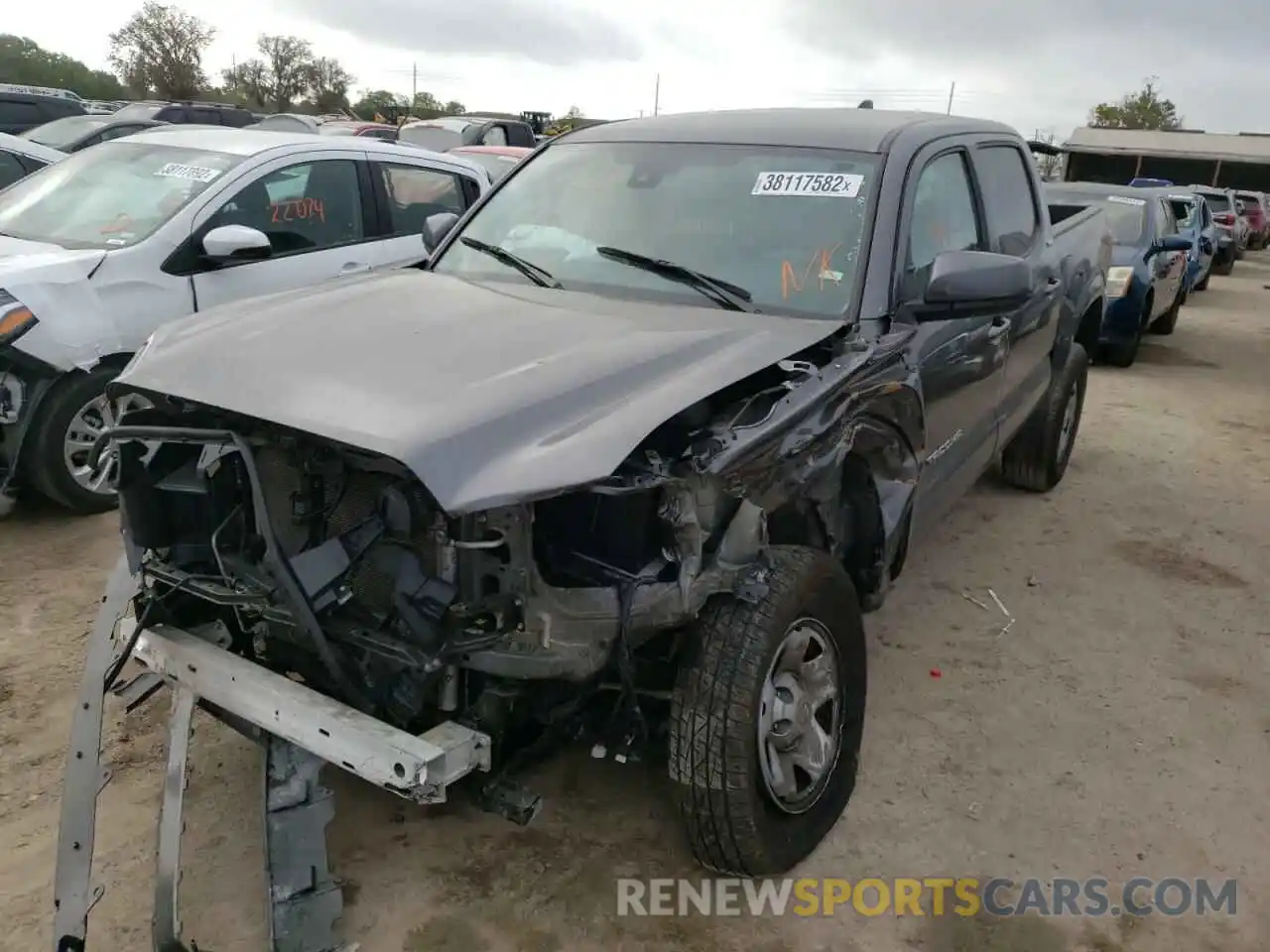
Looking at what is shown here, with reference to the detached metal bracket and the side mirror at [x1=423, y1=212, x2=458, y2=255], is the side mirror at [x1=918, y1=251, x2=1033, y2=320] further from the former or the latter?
the detached metal bracket

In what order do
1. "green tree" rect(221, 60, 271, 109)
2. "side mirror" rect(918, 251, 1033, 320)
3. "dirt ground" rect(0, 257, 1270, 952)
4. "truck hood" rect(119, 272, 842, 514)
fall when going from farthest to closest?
1. "green tree" rect(221, 60, 271, 109)
2. "side mirror" rect(918, 251, 1033, 320)
3. "dirt ground" rect(0, 257, 1270, 952)
4. "truck hood" rect(119, 272, 842, 514)

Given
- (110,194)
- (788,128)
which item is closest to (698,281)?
(788,128)

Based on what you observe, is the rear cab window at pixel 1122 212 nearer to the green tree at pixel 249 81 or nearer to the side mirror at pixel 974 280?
the side mirror at pixel 974 280

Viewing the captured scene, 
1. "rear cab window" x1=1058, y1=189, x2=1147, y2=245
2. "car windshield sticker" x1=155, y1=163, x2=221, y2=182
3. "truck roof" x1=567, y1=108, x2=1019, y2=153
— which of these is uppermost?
"truck roof" x1=567, y1=108, x2=1019, y2=153

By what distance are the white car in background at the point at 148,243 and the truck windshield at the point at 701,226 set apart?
68 cm

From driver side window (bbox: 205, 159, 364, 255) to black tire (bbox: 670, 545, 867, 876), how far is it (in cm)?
383

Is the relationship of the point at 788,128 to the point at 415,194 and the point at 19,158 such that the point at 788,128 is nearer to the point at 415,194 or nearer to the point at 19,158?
the point at 415,194

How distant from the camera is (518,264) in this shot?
352 centimetres

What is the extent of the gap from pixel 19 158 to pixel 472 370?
275 inches

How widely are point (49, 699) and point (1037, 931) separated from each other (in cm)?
314

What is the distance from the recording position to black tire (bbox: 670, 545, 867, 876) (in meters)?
2.44

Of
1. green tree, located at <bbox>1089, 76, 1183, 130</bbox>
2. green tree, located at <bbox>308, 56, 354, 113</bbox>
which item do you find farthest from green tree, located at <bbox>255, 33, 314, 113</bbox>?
green tree, located at <bbox>1089, 76, 1183, 130</bbox>

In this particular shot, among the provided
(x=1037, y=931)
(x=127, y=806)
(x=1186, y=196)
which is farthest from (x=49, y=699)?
(x=1186, y=196)

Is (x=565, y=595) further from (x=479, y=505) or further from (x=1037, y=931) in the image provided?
(x=1037, y=931)
